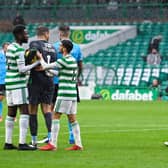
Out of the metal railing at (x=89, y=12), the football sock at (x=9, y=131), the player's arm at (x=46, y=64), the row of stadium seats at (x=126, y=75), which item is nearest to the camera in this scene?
the player's arm at (x=46, y=64)

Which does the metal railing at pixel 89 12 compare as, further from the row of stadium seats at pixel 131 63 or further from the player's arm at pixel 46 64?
the player's arm at pixel 46 64

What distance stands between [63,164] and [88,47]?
37.7 m

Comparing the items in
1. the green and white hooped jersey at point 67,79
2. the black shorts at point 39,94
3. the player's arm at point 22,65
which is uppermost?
the player's arm at point 22,65

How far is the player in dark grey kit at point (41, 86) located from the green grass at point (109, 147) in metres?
0.72

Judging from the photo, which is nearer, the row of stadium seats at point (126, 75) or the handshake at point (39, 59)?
the handshake at point (39, 59)

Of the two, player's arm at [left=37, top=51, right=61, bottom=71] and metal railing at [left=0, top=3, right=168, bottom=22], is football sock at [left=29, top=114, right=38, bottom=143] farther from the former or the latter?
metal railing at [left=0, top=3, right=168, bottom=22]

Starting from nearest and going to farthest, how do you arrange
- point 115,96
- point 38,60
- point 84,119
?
point 38,60
point 84,119
point 115,96

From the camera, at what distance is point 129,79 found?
1842 inches

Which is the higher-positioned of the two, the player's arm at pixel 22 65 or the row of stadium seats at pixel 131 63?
the player's arm at pixel 22 65

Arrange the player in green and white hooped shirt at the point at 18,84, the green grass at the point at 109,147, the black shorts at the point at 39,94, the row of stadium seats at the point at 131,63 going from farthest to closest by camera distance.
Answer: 1. the row of stadium seats at the point at 131,63
2. the black shorts at the point at 39,94
3. the player in green and white hooped shirt at the point at 18,84
4. the green grass at the point at 109,147

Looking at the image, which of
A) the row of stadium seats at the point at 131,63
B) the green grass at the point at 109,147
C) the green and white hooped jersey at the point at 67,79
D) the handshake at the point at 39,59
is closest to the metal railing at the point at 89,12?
the row of stadium seats at the point at 131,63

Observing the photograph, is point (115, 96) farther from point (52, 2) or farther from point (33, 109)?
point (33, 109)

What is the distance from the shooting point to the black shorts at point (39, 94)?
16.9m

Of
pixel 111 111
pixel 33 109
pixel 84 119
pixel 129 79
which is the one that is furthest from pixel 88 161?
pixel 129 79
